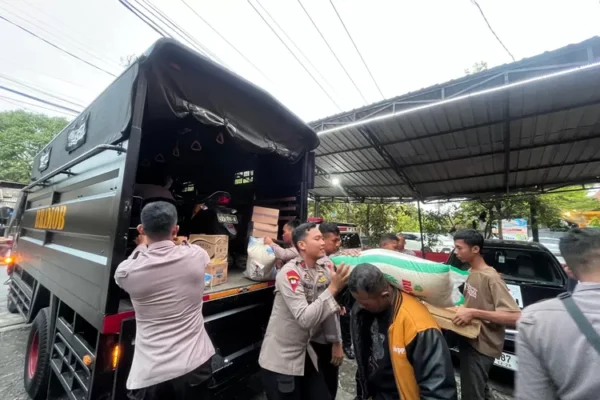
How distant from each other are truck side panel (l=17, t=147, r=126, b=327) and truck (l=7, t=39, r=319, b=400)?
13 mm

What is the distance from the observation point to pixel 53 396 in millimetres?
2473

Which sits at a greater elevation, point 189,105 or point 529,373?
point 189,105

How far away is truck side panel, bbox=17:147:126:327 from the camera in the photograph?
1.70m

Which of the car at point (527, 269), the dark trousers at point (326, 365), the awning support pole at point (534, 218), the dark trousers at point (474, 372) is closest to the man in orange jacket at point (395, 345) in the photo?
the dark trousers at point (326, 365)

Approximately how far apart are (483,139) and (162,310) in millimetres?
6745

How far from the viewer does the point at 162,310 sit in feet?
4.72

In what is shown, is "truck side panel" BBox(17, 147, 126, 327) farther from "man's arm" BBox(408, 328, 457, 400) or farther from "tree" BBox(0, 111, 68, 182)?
"tree" BBox(0, 111, 68, 182)

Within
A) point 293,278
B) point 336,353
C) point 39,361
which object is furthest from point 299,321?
point 39,361

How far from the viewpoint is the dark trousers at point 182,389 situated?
1408 mm

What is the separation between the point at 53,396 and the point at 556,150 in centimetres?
946

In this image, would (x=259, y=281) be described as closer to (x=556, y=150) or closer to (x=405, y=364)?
(x=405, y=364)

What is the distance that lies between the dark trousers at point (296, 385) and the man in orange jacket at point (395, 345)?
1.52 ft

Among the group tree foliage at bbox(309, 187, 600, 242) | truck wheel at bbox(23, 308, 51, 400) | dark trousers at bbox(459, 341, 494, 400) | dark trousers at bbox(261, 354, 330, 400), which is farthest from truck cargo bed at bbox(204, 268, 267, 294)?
tree foliage at bbox(309, 187, 600, 242)

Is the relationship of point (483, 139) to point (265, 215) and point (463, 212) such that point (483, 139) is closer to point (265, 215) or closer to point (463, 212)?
point (265, 215)
